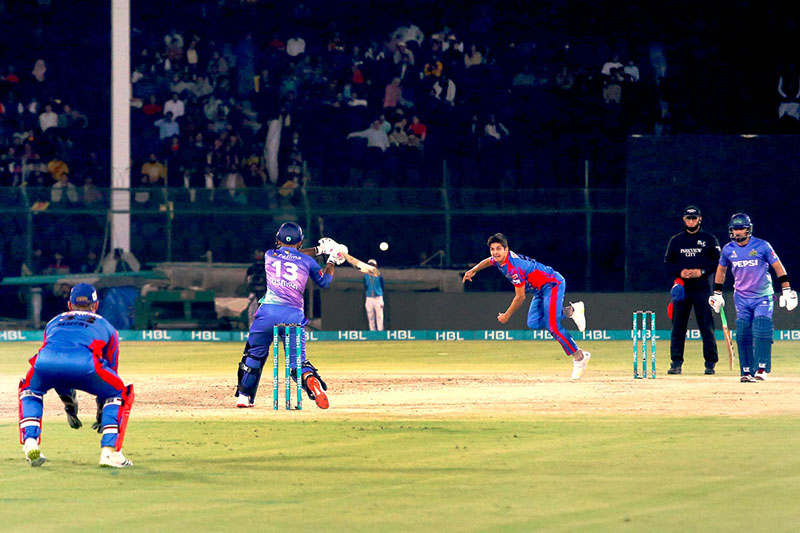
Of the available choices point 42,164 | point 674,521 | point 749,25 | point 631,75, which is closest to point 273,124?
point 42,164

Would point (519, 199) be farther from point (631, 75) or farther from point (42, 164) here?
point (42, 164)

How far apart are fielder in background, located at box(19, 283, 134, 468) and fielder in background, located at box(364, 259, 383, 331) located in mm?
16997

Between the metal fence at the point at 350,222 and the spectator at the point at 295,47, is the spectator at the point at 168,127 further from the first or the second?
the metal fence at the point at 350,222

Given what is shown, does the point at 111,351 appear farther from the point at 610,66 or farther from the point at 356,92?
the point at 610,66

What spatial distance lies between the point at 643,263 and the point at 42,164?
1503 cm

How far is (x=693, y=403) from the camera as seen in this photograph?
1470cm

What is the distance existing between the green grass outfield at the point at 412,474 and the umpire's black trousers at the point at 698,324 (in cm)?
316

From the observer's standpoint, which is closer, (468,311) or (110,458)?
(110,458)

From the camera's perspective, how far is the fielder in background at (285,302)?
1388 cm

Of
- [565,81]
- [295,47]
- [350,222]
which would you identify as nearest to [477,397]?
[350,222]

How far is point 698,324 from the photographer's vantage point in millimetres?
18062

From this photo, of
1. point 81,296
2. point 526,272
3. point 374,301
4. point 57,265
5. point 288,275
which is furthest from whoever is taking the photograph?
point 57,265

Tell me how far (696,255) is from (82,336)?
412 inches

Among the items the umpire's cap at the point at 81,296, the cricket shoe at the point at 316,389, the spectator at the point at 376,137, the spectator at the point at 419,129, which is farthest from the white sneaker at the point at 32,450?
the spectator at the point at 419,129
